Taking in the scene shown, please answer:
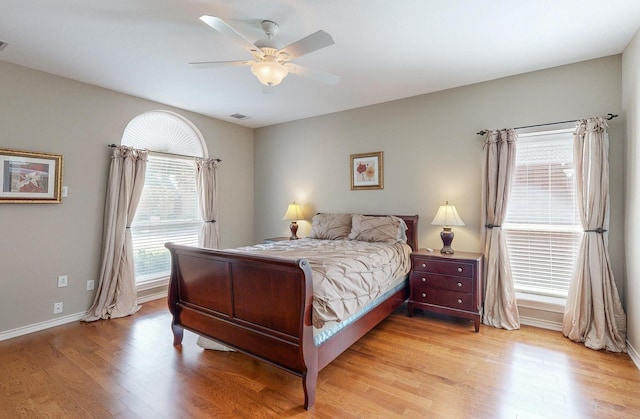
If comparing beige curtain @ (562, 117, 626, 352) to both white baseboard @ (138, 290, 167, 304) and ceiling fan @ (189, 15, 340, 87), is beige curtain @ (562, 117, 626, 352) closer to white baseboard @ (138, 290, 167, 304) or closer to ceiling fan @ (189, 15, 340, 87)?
ceiling fan @ (189, 15, 340, 87)

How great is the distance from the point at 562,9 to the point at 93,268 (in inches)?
200

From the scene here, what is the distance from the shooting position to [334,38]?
8.21 feet

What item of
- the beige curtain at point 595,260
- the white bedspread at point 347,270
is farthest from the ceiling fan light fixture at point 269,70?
the beige curtain at point 595,260

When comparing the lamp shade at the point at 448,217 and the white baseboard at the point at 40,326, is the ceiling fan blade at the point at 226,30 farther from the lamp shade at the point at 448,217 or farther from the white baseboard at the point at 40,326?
the white baseboard at the point at 40,326

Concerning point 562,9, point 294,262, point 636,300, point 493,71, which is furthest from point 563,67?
point 294,262

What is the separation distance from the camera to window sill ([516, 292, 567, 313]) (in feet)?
9.91

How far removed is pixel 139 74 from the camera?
3.18 m

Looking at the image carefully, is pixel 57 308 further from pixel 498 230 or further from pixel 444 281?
pixel 498 230

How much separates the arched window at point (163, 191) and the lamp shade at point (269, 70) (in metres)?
2.49

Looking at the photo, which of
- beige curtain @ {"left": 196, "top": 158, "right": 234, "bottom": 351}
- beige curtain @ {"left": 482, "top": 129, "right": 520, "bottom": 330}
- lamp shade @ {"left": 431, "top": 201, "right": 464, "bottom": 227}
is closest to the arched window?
beige curtain @ {"left": 196, "top": 158, "right": 234, "bottom": 351}

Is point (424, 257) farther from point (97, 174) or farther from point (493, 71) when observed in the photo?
point (97, 174)

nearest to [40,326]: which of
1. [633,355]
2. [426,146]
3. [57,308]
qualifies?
[57,308]

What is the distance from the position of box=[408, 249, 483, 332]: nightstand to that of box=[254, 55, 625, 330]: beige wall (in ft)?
1.65

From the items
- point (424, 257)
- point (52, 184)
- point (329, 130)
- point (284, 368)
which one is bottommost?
point (284, 368)
